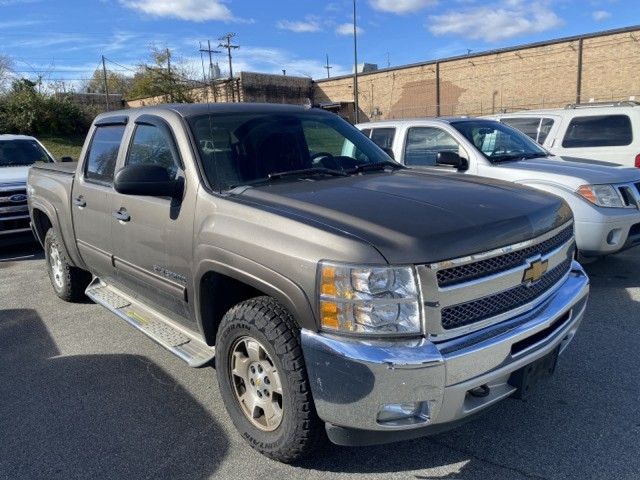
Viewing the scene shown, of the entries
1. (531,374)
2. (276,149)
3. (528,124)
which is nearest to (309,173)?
(276,149)

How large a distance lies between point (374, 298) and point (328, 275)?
224mm

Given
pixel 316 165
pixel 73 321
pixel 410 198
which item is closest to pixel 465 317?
pixel 410 198

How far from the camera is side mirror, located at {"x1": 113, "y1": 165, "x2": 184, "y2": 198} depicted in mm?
3154

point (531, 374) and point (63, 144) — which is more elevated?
point (63, 144)

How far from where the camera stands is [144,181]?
3150 millimetres

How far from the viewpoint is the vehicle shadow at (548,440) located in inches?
108

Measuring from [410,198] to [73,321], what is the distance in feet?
12.7

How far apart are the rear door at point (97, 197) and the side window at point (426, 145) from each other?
3961mm

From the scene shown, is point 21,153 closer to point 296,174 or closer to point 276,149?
point 276,149

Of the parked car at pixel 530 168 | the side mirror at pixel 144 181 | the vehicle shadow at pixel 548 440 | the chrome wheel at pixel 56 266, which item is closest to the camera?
the vehicle shadow at pixel 548 440

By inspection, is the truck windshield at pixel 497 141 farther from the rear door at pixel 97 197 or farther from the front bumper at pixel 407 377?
the front bumper at pixel 407 377

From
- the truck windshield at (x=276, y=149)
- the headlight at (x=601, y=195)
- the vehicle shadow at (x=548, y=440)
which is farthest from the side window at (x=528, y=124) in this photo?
the vehicle shadow at (x=548, y=440)

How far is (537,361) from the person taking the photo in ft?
8.76

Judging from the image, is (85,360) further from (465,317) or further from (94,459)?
(465,317)
